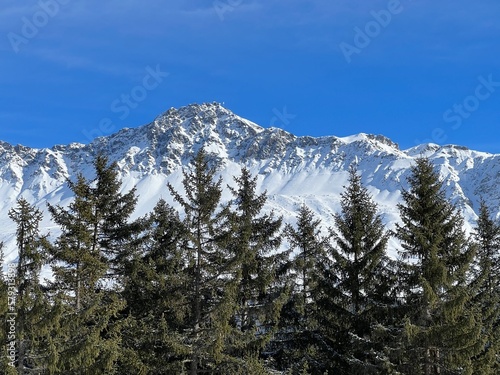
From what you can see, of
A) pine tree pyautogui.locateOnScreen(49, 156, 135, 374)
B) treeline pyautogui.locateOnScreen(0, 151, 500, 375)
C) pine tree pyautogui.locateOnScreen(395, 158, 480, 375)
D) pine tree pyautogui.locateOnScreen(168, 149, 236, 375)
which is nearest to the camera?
pine tree pyautogui.locateOnScreen(49, 156, 135, 374)

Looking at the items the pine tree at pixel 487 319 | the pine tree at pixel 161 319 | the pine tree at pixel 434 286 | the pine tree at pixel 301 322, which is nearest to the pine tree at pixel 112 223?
the pine tree at pixel 161 319

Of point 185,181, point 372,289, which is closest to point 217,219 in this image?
point 185,181

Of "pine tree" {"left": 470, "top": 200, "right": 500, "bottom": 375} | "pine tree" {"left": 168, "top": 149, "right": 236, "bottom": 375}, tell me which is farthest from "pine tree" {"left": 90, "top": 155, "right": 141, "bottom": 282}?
"pine tree" {"left": 470, "top": 200, "right": 500, "bottom": 375}

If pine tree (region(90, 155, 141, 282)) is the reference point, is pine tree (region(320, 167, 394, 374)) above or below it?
below

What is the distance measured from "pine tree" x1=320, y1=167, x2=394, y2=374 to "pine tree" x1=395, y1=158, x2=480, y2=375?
98cm

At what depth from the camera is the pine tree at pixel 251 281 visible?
17.9m

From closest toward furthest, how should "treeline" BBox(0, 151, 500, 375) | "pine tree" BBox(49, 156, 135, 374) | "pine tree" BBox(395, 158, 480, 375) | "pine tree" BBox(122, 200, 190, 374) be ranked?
"pine tree" BBox(49, 156, 135, 374) < "treeline" BBox(0, 151, 500, 375) < "pine tree" BBox(395, 158, 480, 375) < "pine tree" BBox(122, 200, 190, 374)

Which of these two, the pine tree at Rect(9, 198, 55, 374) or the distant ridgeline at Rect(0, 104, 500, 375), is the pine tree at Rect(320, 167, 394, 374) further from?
the pine tree at Rect(9, 198, 55, 374)

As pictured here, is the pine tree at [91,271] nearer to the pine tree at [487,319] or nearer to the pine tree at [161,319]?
the pine tree at [161,319]

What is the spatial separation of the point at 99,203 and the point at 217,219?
184 inches

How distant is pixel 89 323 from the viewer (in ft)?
63.7

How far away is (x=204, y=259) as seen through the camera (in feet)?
62.2

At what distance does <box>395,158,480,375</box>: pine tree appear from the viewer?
16562 mm

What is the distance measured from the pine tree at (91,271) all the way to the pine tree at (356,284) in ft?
23.5
